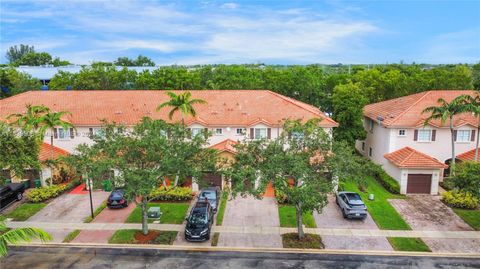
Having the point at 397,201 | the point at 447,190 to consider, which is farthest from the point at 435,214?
the point at 447,190

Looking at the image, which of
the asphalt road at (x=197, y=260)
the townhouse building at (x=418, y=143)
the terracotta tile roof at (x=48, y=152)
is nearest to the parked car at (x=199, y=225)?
the asphalt road at (x=197, y=260)

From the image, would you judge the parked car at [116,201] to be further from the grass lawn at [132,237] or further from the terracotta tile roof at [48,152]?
the terracotta tile roof at [48,152]

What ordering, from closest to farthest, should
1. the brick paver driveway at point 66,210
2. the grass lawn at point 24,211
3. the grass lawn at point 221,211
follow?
the grass lawn at point 221,211
the brick paver driveway at point 66,210
the grass lawn at point 24,211

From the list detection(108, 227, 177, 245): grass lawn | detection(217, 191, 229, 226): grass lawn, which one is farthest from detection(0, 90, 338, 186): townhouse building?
detection(108, 227, 177, 245): grass lawn

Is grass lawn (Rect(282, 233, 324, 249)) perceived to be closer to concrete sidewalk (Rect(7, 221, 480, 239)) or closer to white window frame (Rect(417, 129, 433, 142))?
concrete sidewalk (Rect(7, 221, 480, 239))

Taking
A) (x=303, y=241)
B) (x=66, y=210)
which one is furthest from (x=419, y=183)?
(x=66, y=210)

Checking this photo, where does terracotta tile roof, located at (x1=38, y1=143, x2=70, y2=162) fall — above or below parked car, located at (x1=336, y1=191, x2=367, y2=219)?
above
